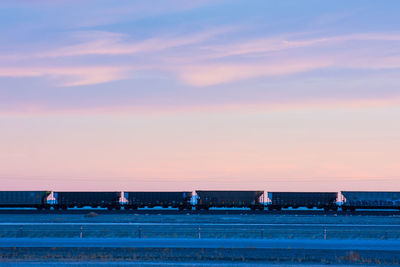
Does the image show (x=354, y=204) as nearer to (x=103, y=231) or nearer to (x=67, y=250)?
(x=103, y=231)

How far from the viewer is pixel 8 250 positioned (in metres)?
32.8

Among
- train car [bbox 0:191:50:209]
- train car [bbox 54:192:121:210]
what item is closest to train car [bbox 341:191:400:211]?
train car [bbox 54:192:121:210]

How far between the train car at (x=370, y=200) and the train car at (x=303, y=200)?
6.84 feet

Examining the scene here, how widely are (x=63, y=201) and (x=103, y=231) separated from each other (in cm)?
4560

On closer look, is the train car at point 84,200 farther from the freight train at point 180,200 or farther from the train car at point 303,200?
the train car at point 303,200

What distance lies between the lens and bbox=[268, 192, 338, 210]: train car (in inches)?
3538

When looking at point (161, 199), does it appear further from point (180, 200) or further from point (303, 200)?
point (303, 200)

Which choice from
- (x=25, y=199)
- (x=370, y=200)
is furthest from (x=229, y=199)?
(x=25, y=199)

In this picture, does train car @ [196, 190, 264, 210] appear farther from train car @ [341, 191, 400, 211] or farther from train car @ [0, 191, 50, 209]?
train car @ [0, 191, 50, 209]

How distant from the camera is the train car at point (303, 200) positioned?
8988cm

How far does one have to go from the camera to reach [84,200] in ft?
301

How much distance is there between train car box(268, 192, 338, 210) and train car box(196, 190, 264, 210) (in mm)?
2042

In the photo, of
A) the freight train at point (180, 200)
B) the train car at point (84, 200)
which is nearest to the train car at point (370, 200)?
the freight train at point (180, 200)

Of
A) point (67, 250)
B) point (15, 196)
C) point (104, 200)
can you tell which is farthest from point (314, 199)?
point (67, 250)
